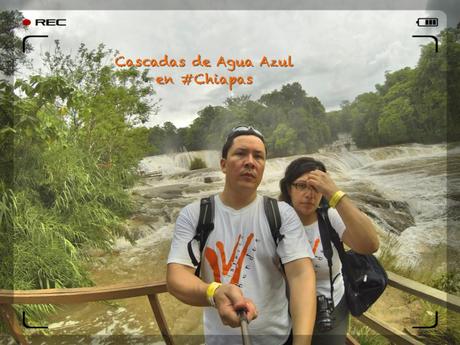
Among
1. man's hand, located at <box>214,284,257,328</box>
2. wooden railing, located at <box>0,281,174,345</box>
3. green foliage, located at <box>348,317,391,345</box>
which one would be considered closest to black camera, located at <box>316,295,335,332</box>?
man's hand, located at <box>214,284,257,328</box>

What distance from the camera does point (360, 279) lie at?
3.07 ft

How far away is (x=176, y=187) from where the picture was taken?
200cm

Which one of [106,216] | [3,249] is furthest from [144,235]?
[3,249]

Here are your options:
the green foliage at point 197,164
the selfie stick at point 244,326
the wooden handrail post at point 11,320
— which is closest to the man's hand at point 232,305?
the selfie stick at point 244,326

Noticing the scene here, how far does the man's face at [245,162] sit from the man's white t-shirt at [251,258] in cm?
7

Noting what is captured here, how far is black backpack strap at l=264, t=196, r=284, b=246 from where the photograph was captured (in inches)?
29.2

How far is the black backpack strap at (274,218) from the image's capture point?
0.74m

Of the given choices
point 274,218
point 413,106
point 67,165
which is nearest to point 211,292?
point 274,218

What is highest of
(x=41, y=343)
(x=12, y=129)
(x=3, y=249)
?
(x=12, y=129)

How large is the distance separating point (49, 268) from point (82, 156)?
611 millimetres

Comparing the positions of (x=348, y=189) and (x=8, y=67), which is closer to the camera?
(x=8, y=67)

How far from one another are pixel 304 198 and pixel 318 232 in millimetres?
94

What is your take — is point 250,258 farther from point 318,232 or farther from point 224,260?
point 318,232

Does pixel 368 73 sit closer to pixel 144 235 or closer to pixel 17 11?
pixel 144 235
